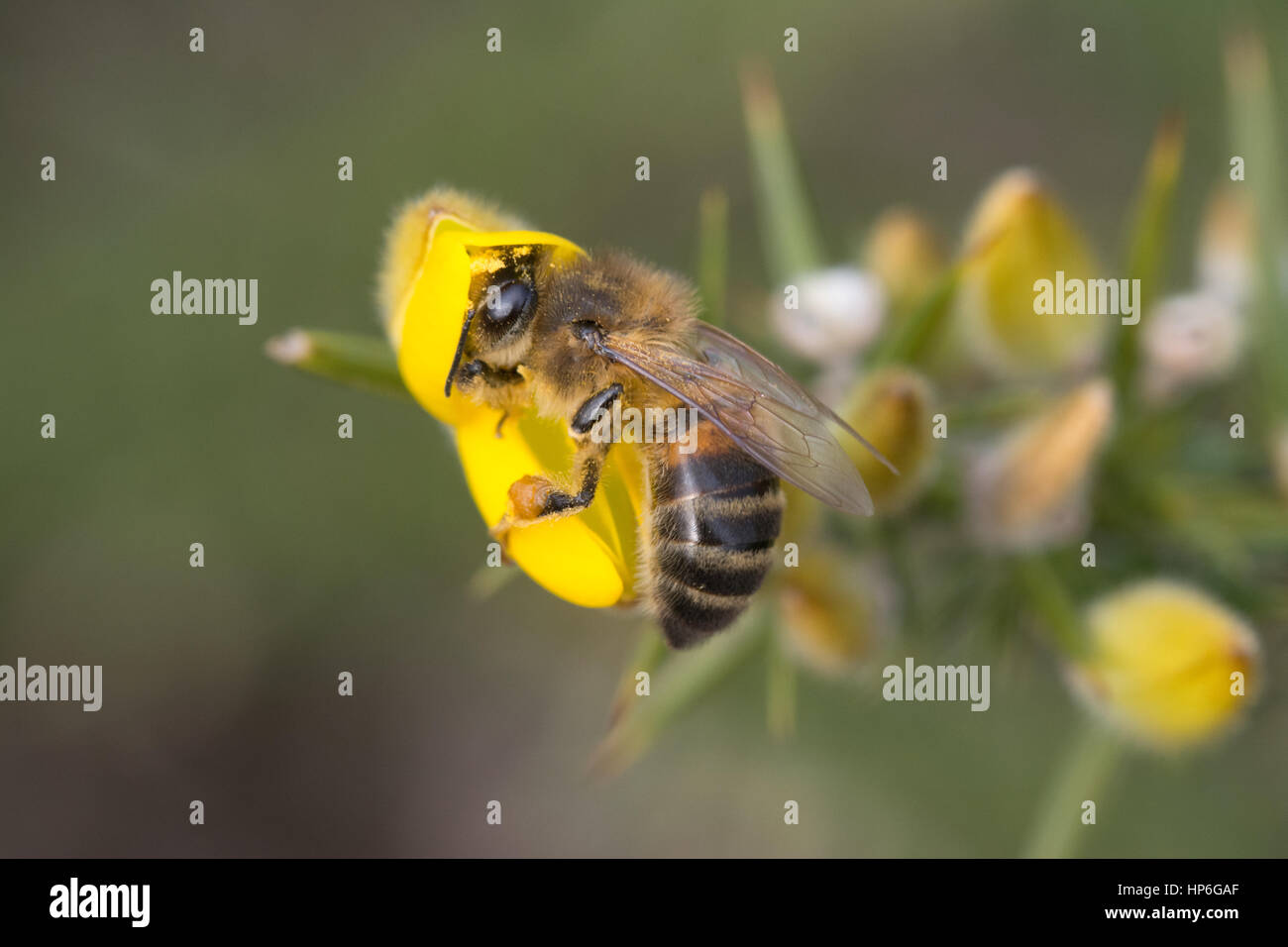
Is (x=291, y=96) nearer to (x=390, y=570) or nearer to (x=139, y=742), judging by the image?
(x=390, y=570)

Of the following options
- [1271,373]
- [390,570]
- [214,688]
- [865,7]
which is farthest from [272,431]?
[1271,373]

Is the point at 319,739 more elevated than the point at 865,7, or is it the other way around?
the point at 865,7

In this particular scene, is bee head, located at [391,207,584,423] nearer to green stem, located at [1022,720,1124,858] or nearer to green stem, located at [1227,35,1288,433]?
green stem, located at [1227,35,1288,433]

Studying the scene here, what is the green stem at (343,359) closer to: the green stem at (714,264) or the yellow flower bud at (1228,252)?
the green stem at (714,264)

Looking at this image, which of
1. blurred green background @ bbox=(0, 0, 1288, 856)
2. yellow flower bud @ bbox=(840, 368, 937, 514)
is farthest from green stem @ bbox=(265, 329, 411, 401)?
blurred green background @ bbox=(0, 0, 1288, 856)

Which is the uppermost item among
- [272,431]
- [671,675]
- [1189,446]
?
[272,431]
